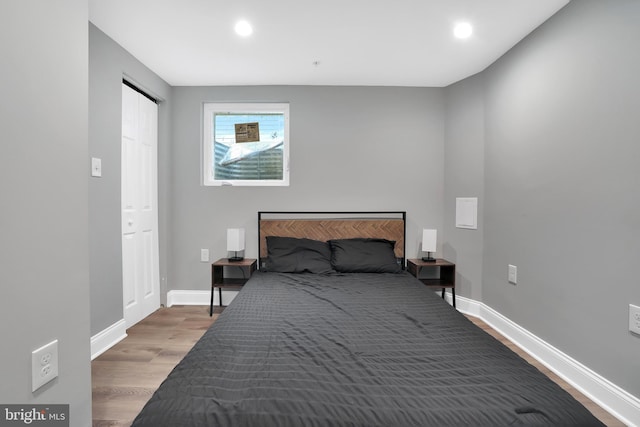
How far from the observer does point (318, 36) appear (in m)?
2.24

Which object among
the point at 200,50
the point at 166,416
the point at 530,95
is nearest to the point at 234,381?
the point at 166,416

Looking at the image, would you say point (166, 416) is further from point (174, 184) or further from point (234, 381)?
→ point (174, 184)

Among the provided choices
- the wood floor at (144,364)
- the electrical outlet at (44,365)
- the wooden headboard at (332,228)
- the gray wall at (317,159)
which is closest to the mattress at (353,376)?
the electrical outlet at (44,365)

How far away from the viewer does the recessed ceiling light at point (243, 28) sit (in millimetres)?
2076

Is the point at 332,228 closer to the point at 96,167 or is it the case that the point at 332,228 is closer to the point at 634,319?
the point at 96,167

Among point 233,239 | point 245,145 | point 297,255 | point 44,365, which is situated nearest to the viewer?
point 44,365

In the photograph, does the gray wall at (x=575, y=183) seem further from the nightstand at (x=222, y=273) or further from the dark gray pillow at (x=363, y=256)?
the nightstand at (x=222, y=273)

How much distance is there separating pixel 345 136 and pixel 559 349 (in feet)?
8.34

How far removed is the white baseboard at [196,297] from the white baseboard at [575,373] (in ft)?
8.66

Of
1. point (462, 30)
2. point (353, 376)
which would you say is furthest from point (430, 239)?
point (353, 376)

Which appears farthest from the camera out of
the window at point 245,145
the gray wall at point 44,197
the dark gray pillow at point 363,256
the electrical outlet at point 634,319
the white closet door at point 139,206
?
the window at point 245,145

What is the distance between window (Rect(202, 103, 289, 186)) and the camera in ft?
10.7

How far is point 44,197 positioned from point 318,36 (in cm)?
203

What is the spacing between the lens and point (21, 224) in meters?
0.88
